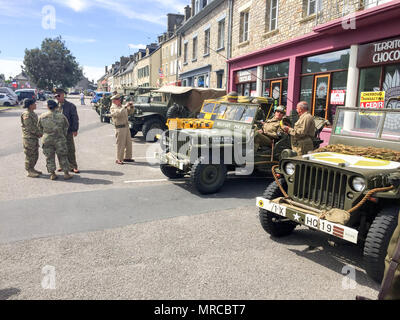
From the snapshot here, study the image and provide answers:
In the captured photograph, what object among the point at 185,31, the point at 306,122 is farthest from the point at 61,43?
the point at 306,122

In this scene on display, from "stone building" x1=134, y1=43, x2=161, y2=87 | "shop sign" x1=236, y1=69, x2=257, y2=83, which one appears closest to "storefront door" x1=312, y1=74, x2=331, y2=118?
"shop sign" x1=236, y1=69, x2=257, y2=83

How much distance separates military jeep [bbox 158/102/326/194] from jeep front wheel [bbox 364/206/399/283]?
3401mm

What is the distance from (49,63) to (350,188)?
6989cm

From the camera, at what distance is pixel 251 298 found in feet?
9.68

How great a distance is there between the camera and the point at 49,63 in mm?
63969

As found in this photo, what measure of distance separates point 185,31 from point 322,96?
54.0ft

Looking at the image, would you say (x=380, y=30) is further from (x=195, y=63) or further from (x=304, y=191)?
(x=195, y=63)

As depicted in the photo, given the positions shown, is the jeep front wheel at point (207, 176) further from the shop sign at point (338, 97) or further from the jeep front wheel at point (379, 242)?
the shop sign at point (338, 97)

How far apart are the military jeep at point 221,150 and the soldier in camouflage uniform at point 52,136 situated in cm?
200

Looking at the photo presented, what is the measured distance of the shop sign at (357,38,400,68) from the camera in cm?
870

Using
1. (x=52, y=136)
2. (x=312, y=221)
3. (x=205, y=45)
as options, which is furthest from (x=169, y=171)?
(x=205, y=45)

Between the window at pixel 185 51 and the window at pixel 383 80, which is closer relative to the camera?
the window at pixel 383 80

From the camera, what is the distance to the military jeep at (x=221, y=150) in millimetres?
6305

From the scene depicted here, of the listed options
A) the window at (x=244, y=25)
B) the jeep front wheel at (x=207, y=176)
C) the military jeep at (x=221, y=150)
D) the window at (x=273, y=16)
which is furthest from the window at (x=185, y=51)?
the jeep front wheel at (x=207, y=176)
